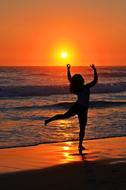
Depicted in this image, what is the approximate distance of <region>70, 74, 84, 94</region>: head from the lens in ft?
32.9

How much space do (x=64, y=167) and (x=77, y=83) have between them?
2381 millimetres

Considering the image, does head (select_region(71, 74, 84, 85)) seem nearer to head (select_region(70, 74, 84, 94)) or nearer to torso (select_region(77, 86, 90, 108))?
head (select_region(70, 74, 84, 94))

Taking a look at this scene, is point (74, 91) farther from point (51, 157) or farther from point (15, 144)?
point (15, 144)

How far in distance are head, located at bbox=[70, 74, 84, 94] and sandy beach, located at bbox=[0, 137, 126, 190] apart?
1.27 metres

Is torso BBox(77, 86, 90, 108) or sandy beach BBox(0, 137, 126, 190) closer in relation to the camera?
sandy beach BBox(0, 137, 126, 190)

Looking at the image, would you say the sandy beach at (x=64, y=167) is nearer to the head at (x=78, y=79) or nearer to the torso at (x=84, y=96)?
the torso at (x=84, y=96)

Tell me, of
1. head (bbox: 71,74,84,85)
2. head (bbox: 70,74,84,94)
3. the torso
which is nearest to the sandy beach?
the torso

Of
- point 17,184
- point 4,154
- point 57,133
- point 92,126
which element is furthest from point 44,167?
point 92,126

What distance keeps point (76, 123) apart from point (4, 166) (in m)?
8.21

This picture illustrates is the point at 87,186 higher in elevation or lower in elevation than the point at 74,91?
lower

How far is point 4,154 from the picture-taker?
992 centimetres

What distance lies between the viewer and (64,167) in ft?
26.8

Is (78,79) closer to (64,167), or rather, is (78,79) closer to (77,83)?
(77,83)

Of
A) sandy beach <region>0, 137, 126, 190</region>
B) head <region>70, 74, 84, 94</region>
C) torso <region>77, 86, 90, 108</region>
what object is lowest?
sandy beach <region>0, 137, 126, 190</region>
